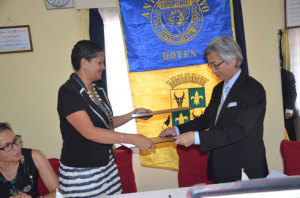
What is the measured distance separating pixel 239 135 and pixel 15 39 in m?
2.67

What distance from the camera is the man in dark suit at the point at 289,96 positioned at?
3.33m

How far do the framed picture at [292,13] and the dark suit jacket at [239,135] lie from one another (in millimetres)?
1901

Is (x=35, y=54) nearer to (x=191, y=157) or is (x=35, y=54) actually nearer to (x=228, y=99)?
(x=191, y=157)

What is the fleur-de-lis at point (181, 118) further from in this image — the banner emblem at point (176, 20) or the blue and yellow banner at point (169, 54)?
the banner emblem at point (176, 20)

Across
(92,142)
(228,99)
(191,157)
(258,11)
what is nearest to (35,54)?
(92,142)

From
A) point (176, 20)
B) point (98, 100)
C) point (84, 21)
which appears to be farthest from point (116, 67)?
point (98, 100)

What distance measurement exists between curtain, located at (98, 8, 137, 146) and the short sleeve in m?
1.52

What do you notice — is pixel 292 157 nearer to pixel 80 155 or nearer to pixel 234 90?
pixel 234 90

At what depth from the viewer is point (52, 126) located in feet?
10.5

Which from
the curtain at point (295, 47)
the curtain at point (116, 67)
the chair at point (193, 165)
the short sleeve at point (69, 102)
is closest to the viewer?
the short sleeve at point (69, 102)

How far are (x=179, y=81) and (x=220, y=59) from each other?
138 centimetres

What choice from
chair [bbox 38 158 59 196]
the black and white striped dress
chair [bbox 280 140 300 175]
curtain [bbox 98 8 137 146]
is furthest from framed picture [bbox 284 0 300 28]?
chair [bbox 38 158 59 196]

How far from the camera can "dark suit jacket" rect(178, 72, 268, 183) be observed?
1727 millimetres

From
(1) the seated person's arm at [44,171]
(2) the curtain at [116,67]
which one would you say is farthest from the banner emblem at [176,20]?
(1) the seated person's arm at [44,171]
